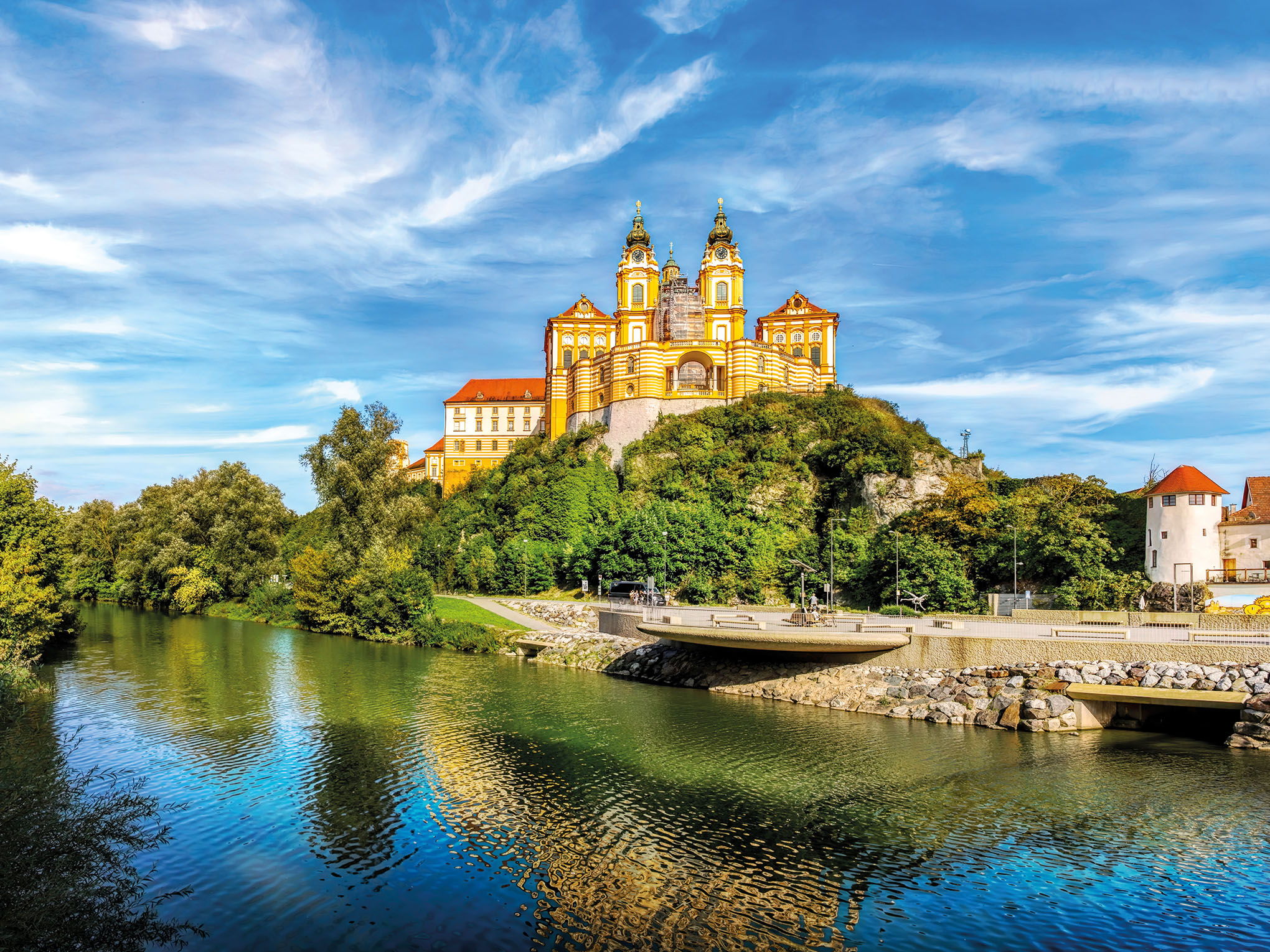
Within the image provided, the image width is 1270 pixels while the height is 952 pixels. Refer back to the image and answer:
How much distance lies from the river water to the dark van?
1762 cm

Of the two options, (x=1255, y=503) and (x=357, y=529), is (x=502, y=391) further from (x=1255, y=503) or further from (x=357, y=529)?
(x=1255, y=503)

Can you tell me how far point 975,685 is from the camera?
29.0 metres

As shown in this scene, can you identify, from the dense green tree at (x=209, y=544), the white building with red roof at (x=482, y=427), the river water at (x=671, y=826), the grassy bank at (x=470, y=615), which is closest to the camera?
the river water at (x=671, y=826)

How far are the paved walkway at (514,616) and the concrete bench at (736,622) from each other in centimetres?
1179

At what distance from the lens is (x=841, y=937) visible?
520 inches

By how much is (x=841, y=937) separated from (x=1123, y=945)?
4537mm

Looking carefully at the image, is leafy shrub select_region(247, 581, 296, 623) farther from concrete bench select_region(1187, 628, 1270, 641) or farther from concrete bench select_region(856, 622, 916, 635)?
concrete bench select_region(1187, 628, 1270, 641)

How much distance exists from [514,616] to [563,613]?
3595 millimetres

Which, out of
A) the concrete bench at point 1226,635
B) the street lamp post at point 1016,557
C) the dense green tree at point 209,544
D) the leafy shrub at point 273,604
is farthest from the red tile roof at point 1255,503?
the dense green tree at point 209,544

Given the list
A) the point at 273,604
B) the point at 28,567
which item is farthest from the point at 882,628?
the point at 273,604

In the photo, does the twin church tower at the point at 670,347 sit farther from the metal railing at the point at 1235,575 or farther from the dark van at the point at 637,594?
the metal railing at the point at 1235,575

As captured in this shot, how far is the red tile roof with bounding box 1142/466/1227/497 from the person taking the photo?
39438 mm

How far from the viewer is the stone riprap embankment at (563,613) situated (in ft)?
155

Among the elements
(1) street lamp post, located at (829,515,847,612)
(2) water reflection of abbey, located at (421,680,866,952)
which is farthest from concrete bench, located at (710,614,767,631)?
(2) water reflection of abbey, located at (421,680,866,952)
